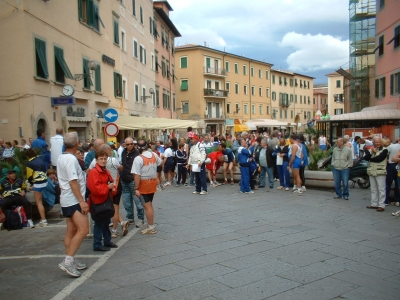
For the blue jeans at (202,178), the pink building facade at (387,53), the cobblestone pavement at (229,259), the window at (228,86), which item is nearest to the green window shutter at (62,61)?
the blue jeans at (202,178)

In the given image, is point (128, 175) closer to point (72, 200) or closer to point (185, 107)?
point (72, 200)

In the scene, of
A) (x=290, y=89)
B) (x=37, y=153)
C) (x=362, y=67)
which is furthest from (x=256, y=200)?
(x=290, y=89)

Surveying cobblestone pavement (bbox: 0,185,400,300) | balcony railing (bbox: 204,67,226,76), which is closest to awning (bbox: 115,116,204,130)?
cobblestone pavement (bbox: 0,185,400,300)

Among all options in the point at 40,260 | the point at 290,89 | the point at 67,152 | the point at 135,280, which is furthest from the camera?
the point at 290,89

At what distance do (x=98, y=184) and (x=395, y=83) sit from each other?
26.2 meters

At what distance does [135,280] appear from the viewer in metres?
5.12

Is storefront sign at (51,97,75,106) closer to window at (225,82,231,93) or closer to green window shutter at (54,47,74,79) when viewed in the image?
green window shutter at (54,47,74,79)

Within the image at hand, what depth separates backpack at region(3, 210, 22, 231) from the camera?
8.66 meters

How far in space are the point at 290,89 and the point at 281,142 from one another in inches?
2721

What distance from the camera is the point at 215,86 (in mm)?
60875

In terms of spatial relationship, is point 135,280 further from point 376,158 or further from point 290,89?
point 290,89

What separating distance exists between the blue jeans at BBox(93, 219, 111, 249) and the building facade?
45.4 metres

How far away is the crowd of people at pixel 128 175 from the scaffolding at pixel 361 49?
804 inches

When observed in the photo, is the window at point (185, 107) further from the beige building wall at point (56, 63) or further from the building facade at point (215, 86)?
the beige building wall at point (56, 63)
